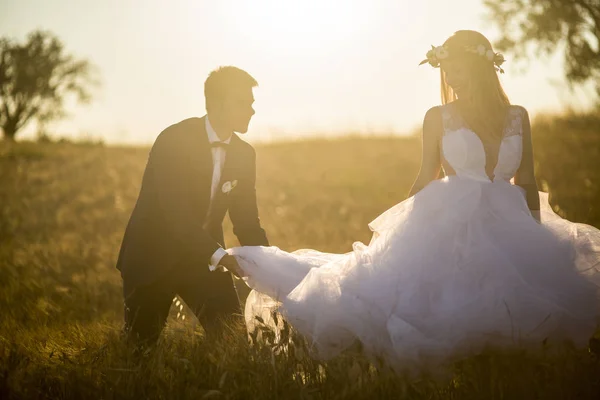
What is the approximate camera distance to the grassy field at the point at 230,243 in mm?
4289

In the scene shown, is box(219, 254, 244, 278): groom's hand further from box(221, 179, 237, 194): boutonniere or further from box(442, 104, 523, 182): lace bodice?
box(442, 104, 523, 182): lace bodice

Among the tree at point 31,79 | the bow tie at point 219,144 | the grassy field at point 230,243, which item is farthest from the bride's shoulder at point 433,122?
the tree at point 31,79

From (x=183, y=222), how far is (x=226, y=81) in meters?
1.21

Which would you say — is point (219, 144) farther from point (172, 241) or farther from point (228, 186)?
point (172, 241)

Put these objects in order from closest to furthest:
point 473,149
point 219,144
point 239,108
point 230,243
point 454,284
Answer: point 454,284, point 473,149, point 239,108, point 219,144, point 230,243

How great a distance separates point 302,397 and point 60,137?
23.4m

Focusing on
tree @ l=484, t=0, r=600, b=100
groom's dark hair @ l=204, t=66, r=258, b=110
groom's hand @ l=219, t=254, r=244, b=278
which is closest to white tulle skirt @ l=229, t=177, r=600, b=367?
groom's hand @ l=219, t=254, r=244, b=278

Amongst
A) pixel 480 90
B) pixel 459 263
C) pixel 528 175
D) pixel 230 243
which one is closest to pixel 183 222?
pixel 459 263

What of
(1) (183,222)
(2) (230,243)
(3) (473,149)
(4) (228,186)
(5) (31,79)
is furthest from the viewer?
(5) (31,79)

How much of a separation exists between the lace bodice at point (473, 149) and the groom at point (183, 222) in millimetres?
1688

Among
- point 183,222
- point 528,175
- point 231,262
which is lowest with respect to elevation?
point 231,262

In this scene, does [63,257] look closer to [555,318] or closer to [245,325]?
[245,325]

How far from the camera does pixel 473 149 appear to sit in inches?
197

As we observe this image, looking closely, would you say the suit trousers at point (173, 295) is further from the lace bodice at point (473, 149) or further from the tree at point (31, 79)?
the tree at point (31, 79)
